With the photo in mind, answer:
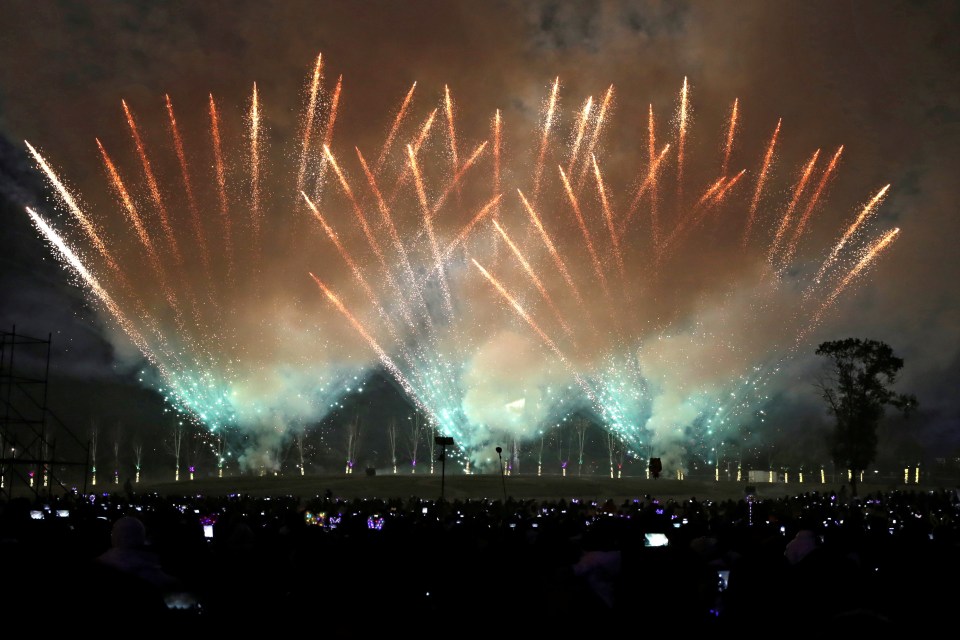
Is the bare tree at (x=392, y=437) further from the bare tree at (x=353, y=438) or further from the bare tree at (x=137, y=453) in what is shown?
the bare tree at (x=137, y=453)

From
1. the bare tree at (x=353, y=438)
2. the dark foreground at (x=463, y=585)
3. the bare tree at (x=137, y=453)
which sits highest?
the dark foreground at (x=463, y=585)

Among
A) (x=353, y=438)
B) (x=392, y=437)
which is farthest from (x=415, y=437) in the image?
(x=353, y=438)

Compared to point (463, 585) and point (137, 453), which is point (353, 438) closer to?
point (137, 453)

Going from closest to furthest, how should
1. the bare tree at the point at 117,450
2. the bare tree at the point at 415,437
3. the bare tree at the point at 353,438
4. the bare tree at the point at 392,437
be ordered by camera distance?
the bare tree at the point at 117,450 → the bare tree at the point at 415,437 → the bare tree at the point at 353,438 → the bare tree at the point at 392,437

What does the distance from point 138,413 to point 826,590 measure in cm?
11932

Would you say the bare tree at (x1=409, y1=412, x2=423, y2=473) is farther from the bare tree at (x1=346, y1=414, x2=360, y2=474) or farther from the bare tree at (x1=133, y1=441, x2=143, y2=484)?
the bare tree at (x1=133, y1=441, x2=143, y2=484)

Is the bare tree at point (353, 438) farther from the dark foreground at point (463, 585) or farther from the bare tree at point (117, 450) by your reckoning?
the dark foreground at point (463, 585)

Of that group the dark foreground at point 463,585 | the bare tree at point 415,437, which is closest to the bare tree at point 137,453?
the bare tree at point 415,437

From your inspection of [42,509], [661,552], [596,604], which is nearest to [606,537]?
[661,552]

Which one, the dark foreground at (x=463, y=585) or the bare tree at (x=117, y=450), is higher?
the dark foreground at (x=463, y=585)

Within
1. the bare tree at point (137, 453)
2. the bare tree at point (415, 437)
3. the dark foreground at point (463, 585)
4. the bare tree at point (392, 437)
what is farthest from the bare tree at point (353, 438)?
the dark foreground at point (463, 585)

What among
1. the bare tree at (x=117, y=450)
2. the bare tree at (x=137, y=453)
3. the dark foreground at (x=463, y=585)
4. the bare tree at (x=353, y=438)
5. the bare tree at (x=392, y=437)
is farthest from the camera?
the bare tree at (x=392, y=437)

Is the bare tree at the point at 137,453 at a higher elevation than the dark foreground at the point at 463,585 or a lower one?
lower

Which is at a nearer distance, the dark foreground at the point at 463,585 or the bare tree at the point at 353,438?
the dark foreground at the point at 463,585
